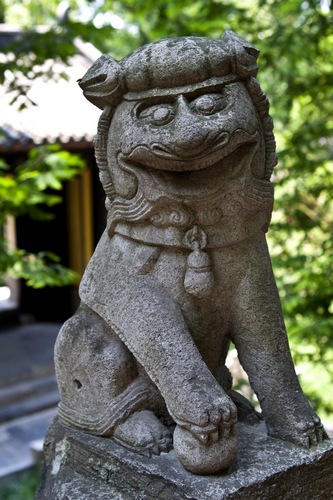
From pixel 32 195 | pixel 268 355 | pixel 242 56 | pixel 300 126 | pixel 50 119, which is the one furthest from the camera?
pixel 50 119

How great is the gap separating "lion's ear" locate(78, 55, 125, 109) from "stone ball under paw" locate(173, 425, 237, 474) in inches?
42.6

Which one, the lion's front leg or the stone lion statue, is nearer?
the stone lion statue

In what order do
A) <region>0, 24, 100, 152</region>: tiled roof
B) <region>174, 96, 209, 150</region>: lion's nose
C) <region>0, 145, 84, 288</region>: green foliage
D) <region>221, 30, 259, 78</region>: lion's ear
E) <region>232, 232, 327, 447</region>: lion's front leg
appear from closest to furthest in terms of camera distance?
<region>174, 96, 209, 150</region>: lion's nose
<region>221, 30, 259, 78</region>: lion's ear
<region>232, 232, 327, 447</region>: lion's front leg
<region>0, 145, 84, 288</region>: green foliage
<region>0, 24, 100, 152</region>: tiled roof

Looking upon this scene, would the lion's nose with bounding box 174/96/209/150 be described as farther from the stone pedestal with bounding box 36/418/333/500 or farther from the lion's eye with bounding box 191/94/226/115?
the stone pedestal with bounding box 36/418/333/500

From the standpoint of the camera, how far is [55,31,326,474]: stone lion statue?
2000 millimetres

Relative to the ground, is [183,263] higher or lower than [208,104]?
lower

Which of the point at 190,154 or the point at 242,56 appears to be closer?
the point at 190,154

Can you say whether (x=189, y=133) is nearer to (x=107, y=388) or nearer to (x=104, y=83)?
(x=104, y=83)

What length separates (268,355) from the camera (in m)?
2.21

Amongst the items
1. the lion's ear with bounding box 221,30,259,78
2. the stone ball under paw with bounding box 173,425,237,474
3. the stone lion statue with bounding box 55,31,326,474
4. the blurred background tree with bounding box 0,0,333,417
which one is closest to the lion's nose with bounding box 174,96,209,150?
the stone lion statue with bounding box 55,31,326,474

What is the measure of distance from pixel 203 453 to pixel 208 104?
41.9 inches

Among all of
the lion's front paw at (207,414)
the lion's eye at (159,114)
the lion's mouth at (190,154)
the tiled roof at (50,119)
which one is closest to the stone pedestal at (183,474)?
the lion's front paw at (207,414)

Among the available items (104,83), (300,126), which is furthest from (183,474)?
(300,126)

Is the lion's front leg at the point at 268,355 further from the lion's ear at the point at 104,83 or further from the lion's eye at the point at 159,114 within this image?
the lion's ear at the point at 104,83
